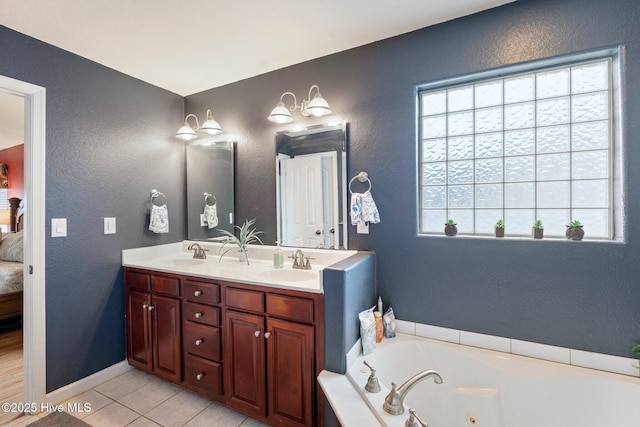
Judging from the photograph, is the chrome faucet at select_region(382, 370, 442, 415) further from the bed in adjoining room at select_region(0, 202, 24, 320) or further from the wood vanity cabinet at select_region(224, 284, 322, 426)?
the bed in adjoining room at select_region(0, 202, 24, 320)

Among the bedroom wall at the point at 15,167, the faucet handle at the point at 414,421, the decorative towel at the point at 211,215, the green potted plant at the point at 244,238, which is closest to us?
the faucet handle at the point at 414,421

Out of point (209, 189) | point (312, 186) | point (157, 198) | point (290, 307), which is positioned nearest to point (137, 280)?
point (157, 198)

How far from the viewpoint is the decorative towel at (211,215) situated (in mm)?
2727

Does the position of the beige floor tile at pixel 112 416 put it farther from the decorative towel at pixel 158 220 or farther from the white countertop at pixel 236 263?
the decorative towel at pixel 158 220

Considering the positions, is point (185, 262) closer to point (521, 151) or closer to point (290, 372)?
point (290, 372)

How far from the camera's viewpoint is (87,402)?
2.01 meters

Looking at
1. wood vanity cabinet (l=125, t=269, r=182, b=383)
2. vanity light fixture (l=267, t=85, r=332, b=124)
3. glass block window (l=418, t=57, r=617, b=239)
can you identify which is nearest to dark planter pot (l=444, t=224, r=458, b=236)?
glass block window (l=418, t=57, r=617, b=239)

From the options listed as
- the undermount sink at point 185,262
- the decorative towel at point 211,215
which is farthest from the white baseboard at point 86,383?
the decorative towel at point 211,215

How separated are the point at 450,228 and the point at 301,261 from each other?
1.05m

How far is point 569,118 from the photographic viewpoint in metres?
1.67

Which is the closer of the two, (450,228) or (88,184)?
(450,228)

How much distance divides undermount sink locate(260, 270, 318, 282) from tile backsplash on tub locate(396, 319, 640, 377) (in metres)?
0.69

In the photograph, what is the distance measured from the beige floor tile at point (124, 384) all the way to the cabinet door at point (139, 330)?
0.09 meters

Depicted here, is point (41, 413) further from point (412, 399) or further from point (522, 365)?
point (522, 365)
